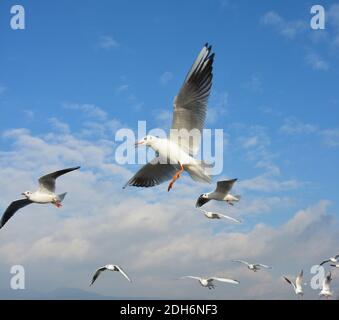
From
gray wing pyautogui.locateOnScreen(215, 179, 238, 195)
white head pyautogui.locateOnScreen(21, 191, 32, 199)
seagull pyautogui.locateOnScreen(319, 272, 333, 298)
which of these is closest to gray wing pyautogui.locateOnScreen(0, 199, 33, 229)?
white head pyautogui.locateOnScreen(21, 191, 32, 199)

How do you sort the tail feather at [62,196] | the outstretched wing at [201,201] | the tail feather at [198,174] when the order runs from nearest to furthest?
the tail feather at [198,174] → the tail feather at [62,196] → the outstretched wing at [201,201]

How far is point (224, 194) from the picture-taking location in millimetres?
9961

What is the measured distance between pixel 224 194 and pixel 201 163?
8.80ft

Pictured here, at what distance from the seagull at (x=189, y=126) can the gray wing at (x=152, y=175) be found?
346 millimetres

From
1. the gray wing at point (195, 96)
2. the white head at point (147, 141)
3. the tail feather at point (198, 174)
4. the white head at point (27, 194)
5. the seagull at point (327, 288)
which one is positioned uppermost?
the gray wing at point (195, 96)

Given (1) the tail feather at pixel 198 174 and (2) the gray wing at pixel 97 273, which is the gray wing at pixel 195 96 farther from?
(2) the gray wing at pixel 97 273

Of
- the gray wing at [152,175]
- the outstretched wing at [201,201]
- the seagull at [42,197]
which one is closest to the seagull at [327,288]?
the outstretched wing at [201,201]

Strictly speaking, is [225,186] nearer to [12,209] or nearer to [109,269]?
[109,269]

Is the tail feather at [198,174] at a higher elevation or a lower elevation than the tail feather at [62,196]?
lower

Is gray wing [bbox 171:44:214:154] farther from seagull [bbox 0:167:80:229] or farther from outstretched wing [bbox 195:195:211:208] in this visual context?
outstretched wing [bbox 195:195:211:208]

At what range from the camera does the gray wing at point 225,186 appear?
953cm
